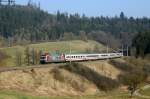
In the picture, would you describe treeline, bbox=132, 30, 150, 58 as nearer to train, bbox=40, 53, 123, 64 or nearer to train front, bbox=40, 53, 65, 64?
train, bbox=40, 53, 123, 64

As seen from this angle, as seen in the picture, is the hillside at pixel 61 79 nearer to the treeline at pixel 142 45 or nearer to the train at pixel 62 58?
the train at pixel 62 58

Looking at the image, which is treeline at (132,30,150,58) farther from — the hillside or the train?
the hillside

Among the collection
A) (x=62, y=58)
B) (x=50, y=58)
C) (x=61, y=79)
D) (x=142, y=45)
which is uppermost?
(x=142, y=45)

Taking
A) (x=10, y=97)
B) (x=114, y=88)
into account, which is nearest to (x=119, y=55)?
(x=114, y=88)

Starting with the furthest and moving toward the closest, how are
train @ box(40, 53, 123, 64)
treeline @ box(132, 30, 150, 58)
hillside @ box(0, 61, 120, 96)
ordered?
1. treeline @ box(132, 30, 150, 58)
2. train @ box(40, 53, 123, 64)
3. hillside @ box(0, 61, 120, 96)

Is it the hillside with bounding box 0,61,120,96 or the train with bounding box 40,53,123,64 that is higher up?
the train with bounding box 40,53,123,64

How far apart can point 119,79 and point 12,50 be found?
57.6m

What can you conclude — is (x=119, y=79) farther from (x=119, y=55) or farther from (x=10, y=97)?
(x=10, y=97)

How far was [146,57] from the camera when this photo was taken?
11806 centimetres

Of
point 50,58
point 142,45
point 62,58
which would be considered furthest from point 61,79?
point 142,45

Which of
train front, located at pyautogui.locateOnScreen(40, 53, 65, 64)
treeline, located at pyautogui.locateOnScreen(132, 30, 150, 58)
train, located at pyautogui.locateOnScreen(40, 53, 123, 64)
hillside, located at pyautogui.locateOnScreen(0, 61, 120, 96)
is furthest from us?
treeline, located at pyautogui.locateOnScreen(132, 30, 150, 58)

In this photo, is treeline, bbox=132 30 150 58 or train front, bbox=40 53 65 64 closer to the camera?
train front, bbox=40 53 65 64

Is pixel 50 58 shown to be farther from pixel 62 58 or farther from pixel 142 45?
pixel 142 45

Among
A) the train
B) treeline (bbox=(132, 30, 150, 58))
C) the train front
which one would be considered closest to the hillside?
the train
